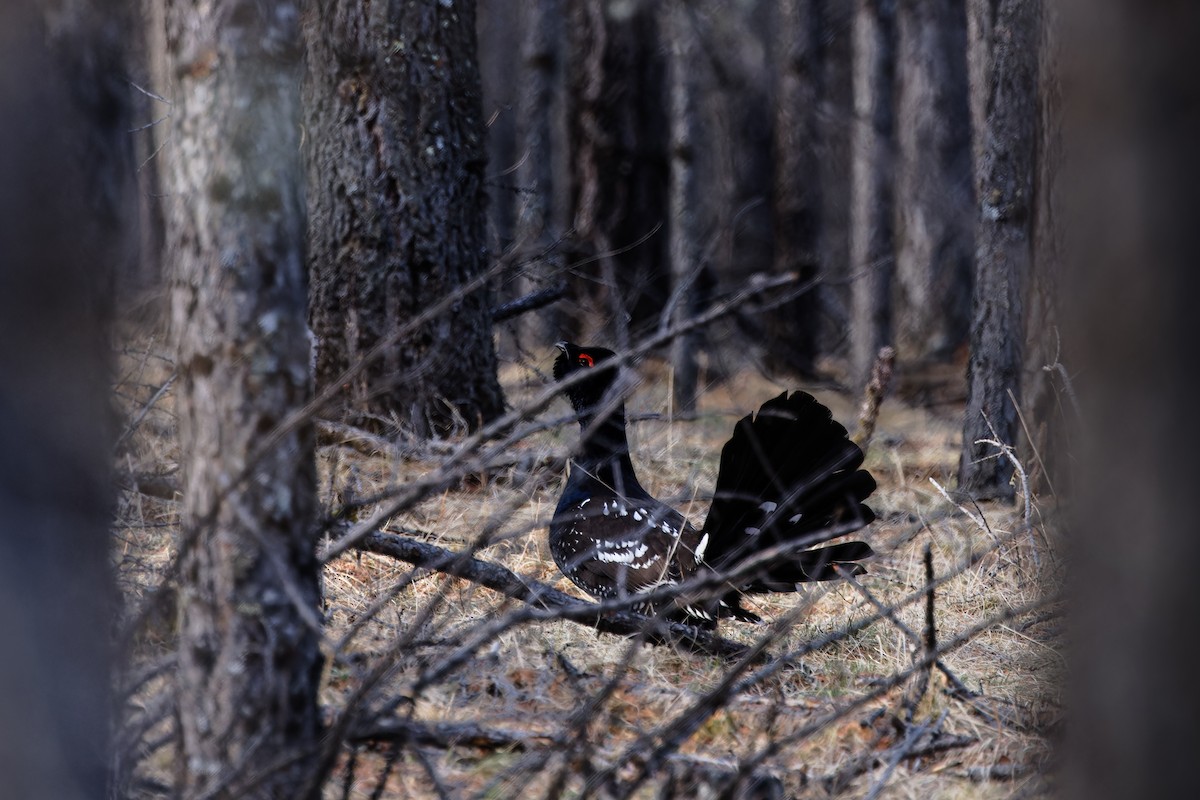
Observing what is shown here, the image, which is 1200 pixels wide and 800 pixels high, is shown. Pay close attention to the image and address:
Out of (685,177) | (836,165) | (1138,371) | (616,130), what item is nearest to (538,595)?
Result: (1138,371)

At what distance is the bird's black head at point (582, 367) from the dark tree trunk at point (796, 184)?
777 centimetres

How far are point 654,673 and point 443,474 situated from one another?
2.08 meters

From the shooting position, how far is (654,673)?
13.5ft

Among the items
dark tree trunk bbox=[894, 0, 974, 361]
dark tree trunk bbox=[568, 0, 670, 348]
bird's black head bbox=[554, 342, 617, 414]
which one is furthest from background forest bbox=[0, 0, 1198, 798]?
dark tree trunk bbox=[894, 0, 974, 361]

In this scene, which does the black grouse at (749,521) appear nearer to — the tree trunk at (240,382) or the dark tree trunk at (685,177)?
the tree trunk at (240,382)

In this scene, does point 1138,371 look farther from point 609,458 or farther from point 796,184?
point 796,184

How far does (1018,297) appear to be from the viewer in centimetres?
646

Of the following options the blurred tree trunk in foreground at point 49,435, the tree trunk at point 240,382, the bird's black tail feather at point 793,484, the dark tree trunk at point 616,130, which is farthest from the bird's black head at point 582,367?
the dark tree trunk at point 616,130

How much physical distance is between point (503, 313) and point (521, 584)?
371cm

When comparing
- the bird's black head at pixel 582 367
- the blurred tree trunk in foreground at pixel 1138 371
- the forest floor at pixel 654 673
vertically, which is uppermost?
the blurred tree trunk in foreground at pixel 1138 371

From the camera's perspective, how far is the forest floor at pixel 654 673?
2.54 meters

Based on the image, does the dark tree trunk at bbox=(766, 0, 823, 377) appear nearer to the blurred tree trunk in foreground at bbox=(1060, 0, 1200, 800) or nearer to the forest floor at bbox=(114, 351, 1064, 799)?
the forest floor at bbox=(114, 351, 1064, 799)

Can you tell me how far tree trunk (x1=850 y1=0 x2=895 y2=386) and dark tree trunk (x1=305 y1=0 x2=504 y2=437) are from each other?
6.04 meters

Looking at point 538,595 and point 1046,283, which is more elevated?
point 1046,283
